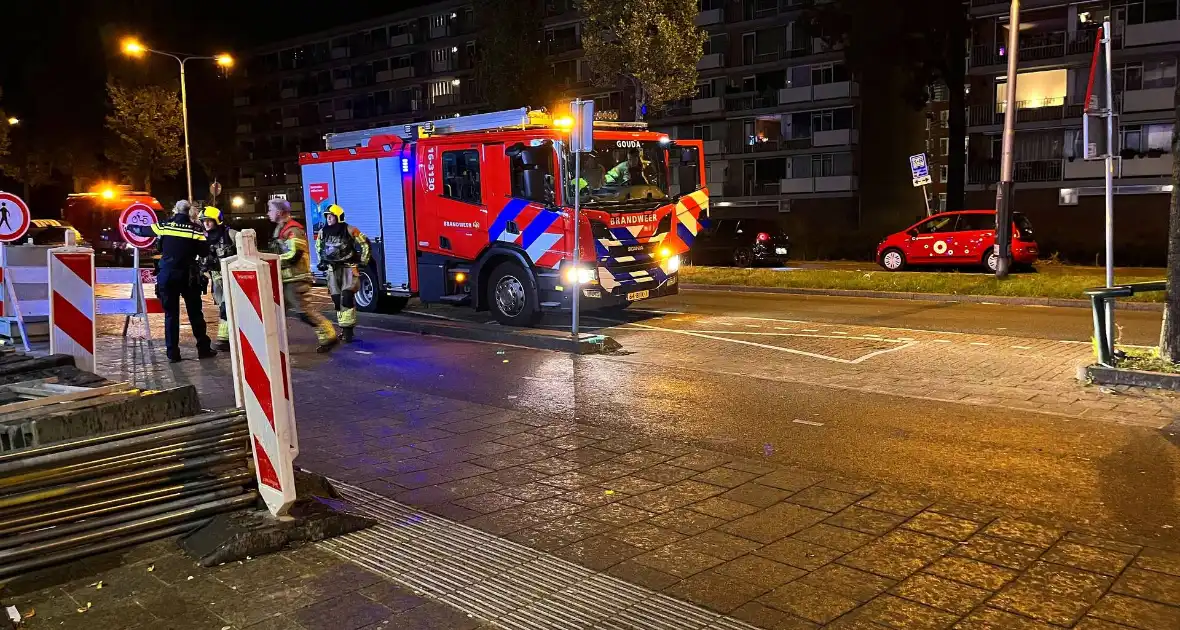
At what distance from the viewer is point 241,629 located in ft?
12.0

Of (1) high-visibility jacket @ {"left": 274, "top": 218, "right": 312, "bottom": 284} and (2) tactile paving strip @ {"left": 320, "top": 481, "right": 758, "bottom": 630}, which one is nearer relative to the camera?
(2) tactile paving strip @ {"left": 320, "top": 481, "right": 758, "bottom": 630}

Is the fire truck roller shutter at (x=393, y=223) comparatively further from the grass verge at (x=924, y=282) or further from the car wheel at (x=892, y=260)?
the car wheel at (x=892, y=260)

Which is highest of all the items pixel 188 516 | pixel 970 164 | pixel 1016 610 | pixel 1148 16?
pixel 1148 16

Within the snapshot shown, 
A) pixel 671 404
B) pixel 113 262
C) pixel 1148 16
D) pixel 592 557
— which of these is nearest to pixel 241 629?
pixel 592 557

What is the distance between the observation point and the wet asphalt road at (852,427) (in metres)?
5.30

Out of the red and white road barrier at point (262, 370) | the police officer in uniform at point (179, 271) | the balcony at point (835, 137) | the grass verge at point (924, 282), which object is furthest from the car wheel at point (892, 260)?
the red and white road barrier at point (262, 370)

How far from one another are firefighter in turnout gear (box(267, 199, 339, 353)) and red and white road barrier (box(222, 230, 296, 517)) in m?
6.43

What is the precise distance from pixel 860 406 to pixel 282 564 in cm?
512

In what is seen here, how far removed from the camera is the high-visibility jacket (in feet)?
35.8

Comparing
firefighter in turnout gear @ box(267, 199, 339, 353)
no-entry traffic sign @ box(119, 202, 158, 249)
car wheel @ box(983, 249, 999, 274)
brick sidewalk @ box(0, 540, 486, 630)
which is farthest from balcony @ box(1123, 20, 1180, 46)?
brick sidewalk @ box(0, 540, 486, 630)

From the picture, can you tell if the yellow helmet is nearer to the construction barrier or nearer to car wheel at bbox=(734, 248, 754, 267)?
the construction barrier

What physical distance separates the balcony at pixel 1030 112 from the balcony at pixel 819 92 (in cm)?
655

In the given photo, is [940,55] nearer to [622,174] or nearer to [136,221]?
[622,174]

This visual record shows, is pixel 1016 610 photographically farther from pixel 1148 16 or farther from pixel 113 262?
pixel 1148 16
